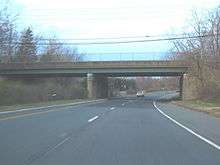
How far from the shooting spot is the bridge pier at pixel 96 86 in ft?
283

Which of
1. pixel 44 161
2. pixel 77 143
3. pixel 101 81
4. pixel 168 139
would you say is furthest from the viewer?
pixel 101 81

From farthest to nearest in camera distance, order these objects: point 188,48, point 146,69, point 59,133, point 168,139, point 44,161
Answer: point 146,69
point 188,48
point 59,133
point 168,139
point 44,161

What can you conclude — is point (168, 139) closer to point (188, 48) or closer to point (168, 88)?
point (188, 48)

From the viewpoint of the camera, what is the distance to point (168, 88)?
200 m

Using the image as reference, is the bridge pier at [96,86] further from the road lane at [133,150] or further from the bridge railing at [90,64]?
the road lane at [133,150]

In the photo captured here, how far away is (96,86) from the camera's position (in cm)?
9094

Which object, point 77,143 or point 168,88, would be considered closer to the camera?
point 77,143

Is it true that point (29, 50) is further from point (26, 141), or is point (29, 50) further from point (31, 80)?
point (26, 141)

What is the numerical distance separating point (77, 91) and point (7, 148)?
72.9 metres

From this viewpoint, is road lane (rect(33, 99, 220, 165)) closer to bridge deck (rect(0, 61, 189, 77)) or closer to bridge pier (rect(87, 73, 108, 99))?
bridge deck (rect(0, 61, 189, 77))

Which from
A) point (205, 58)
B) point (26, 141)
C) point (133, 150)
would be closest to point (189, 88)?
point (205, 58)

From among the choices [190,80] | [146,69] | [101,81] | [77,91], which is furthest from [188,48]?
[101,81]

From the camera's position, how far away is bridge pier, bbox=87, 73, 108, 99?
86231 mm

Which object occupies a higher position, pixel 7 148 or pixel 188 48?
pixel 188 48
